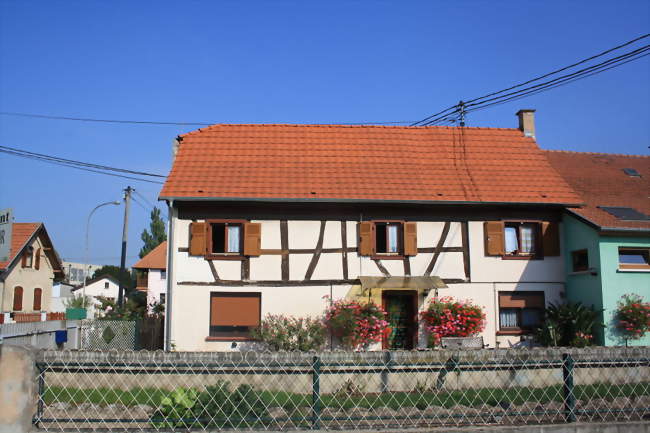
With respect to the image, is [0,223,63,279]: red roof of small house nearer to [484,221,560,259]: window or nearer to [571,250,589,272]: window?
[484,221,560,259]: window

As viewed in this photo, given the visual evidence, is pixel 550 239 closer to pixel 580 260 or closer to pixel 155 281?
pixel 580 260

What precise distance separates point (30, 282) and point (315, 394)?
33371 mm

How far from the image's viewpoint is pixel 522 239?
18.5m

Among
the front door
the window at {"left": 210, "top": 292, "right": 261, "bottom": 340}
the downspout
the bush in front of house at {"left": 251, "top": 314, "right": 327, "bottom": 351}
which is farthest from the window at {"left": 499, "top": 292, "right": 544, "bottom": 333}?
the downspout

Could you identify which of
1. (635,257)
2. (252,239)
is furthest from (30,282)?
(635,257)

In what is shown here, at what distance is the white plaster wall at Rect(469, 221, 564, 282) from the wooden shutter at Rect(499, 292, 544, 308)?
0.42 metres

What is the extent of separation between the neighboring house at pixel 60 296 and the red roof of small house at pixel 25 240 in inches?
509

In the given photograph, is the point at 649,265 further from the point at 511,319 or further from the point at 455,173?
the point at 455,173

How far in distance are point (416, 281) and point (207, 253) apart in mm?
5994

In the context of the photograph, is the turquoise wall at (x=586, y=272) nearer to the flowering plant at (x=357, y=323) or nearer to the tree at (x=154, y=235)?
the flowering plant at (x=357, y=323)

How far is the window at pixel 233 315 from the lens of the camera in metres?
17.2

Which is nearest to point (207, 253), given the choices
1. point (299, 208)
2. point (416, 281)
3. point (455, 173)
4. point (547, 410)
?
point (299, 208)

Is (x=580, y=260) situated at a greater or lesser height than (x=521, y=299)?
greater

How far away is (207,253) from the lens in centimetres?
1744
